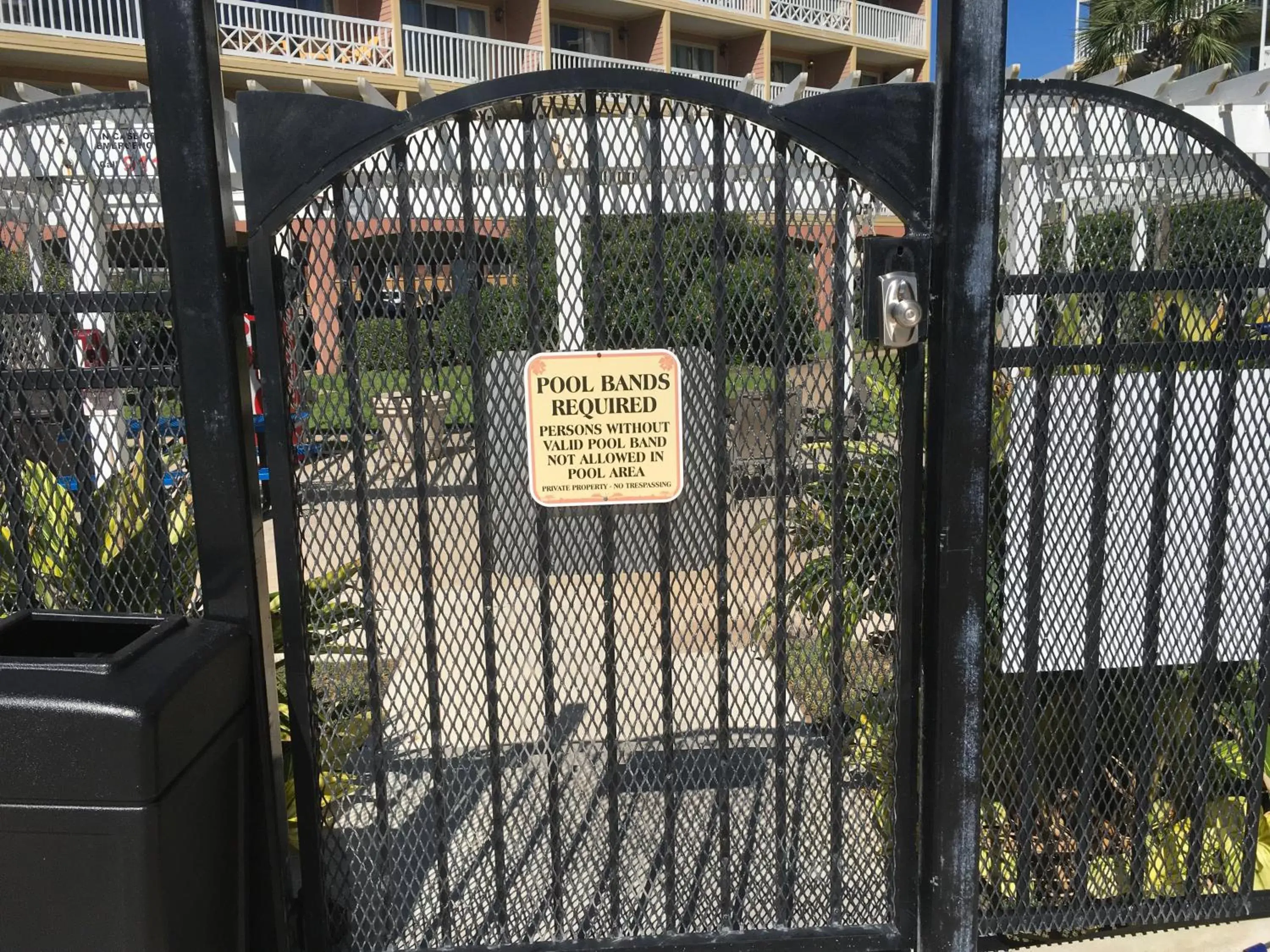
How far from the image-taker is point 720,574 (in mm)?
2145

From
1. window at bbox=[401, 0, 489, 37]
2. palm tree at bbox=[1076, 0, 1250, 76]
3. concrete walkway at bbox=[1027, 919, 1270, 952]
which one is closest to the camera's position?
concrete walkway at bbox=[1027, 919, 1270, 952]

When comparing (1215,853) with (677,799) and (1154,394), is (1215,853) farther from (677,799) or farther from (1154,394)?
(677,799)

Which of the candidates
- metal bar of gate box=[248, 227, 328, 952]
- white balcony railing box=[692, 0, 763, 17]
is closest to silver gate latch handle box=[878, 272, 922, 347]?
metal bar of gate box=[248, 227, 328, 952]

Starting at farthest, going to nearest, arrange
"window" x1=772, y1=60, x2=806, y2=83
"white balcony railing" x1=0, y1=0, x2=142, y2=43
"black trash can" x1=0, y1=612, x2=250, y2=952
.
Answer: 1. "window" x1=772, y1=60, x2=806, y2=83
2. "white balcony railing" x1=0, y1=0, x2=142, y2=43
3. "black trash can" x1=0, y1=612, x2=250, y2=952

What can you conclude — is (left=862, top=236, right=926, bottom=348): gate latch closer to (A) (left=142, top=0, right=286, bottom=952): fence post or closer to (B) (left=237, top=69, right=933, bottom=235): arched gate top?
(B) (left=237, top=69, right=933, bottom=235): arched gate top

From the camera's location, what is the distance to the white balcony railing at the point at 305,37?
55.9ft

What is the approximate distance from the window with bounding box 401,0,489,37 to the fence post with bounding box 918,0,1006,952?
20363 millimetres

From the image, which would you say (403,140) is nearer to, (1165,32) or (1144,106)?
(1144,106)

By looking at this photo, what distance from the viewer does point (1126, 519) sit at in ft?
7.42

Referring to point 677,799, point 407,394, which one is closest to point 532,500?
point 407,394

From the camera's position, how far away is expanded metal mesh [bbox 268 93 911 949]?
2.01 m

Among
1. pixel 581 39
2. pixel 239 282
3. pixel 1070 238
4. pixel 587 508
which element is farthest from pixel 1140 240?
pixel 581 39

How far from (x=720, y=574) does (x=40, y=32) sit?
17.9m

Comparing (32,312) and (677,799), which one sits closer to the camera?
(32,312)
